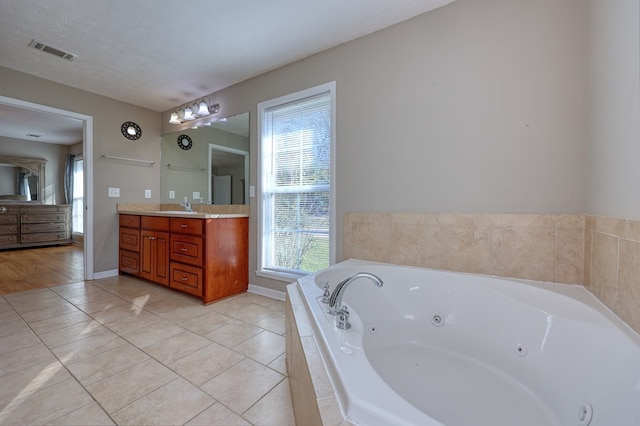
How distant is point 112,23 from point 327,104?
5.65ft

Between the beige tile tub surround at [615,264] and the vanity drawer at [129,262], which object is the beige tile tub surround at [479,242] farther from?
the vanity drawer at [129,262]

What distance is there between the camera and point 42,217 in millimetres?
5469

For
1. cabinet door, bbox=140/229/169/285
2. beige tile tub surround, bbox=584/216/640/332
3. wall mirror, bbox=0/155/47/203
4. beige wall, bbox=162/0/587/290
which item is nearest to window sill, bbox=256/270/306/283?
beige wall, bbox=162/0/587/290

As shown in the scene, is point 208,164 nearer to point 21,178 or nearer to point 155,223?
point 155,223

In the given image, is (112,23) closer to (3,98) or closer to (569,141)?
(3,98)

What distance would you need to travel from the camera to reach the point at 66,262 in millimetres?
4164

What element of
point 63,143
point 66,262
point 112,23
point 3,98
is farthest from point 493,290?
point 63,143

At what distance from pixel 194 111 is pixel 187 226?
4.88ft

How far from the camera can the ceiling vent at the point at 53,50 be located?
223cm

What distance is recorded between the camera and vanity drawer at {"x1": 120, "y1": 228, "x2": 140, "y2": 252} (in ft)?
10.4

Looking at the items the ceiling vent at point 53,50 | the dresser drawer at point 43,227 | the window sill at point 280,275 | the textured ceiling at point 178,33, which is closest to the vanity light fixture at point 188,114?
the textured ceiling at point 178,33

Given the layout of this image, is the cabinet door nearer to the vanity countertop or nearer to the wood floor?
the vanity countertop

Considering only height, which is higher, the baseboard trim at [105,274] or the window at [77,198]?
the window at [77,198]

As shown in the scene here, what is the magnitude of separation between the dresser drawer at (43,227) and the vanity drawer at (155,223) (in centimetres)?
435
